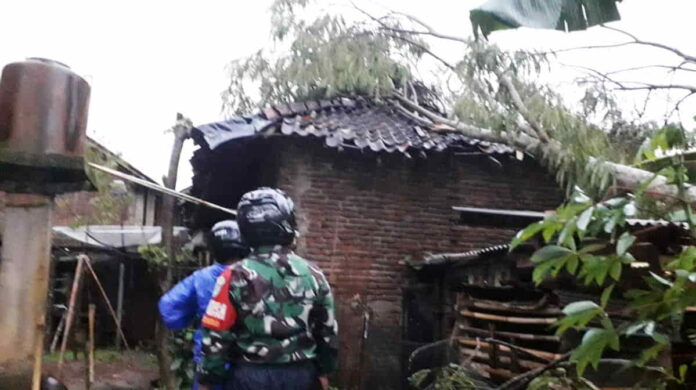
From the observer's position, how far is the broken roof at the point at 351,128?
25.0 feet

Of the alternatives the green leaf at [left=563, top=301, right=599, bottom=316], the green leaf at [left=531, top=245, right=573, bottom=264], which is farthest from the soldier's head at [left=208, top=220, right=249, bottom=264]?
the green leaf at [left=563, top=301, right=599, bottom=316]

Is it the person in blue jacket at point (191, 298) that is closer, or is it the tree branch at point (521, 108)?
the person in blue jacket at point (191, 298)

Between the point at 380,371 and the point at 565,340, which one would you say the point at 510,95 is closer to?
the point at 565,340

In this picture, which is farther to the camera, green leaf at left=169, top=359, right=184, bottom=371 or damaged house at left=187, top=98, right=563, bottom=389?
damaged house at left=187, top=98, right=563, bottom=389

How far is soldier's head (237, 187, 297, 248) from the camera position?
3.20 metres

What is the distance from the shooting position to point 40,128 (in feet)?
9.22

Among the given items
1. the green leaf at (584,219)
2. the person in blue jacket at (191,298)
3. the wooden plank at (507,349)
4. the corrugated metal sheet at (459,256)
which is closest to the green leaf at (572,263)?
the green leaf at (584,219)

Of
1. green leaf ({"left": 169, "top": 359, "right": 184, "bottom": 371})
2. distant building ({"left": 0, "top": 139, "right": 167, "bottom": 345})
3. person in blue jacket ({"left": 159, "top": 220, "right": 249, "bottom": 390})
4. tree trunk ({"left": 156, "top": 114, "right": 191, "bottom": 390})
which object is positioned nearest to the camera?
person in blue jacket ({"left": 159, "top": 220, "right": 249, "bottom": 390})

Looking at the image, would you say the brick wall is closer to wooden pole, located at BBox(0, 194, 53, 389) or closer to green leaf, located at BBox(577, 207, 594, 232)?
wooden pole, located at BBox(0, 194, 53, 389)

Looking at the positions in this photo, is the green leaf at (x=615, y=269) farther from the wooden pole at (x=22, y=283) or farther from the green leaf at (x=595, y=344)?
the wooden pole at (x=22, y=283)

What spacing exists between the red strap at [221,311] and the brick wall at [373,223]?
513cm

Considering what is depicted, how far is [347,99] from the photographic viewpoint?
900cm

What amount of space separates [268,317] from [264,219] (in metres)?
0.43

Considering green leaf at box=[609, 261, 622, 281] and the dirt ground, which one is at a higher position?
green leaf at box=[609, 261, 622, 281]
